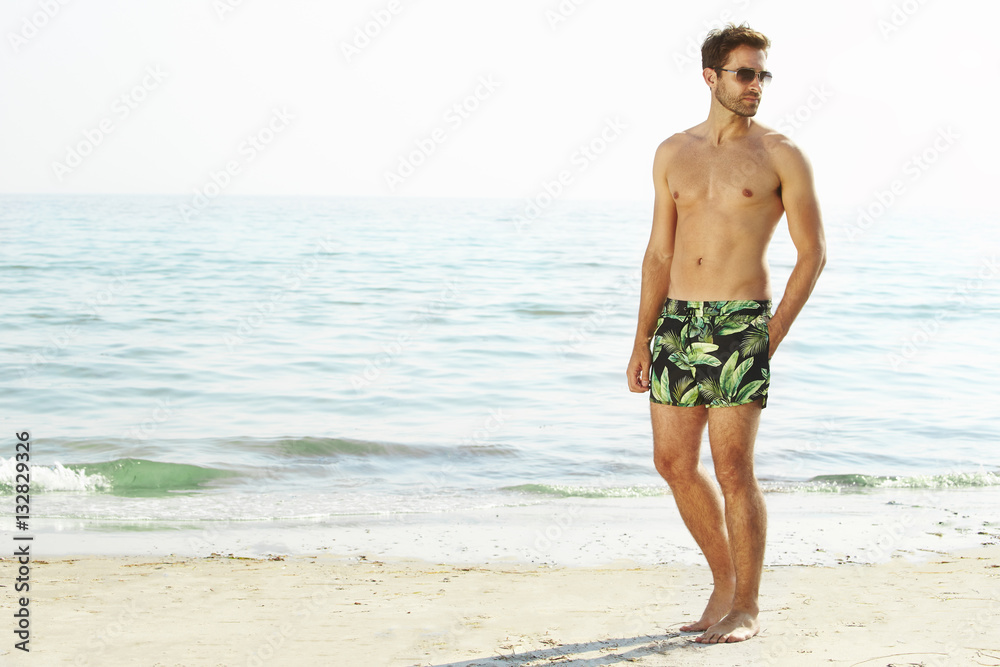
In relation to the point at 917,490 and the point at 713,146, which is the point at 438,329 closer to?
the point at 917,490

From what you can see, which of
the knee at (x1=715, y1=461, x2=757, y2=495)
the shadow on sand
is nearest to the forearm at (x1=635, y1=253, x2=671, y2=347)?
the knee at (x1=715, y1=461, x2=757, y2=495)

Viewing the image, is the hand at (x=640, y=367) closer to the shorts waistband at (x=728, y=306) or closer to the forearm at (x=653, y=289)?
the forearm at (x=653, y=289)

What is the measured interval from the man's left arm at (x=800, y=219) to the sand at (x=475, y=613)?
3.36 feet

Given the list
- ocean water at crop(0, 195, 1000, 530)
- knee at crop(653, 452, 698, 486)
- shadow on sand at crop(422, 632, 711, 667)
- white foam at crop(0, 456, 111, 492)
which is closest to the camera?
shadow on sand at crop(422, 632, 711, 667)

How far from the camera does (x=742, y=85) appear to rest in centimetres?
309

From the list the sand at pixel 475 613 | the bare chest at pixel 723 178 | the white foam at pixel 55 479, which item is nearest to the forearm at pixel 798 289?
the bare chest at pixel 723 178

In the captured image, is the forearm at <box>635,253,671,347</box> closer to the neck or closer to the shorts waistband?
the shorts waistband

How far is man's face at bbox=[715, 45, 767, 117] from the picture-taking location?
10.2ft

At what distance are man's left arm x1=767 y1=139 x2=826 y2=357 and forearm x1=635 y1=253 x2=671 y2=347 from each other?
41 cm

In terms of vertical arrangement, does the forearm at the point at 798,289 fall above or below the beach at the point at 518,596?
above

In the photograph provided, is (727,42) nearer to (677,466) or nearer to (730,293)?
(730,293)

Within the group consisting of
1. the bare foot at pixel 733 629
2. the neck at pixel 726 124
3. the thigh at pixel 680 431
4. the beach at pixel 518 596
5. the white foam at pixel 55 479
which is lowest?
the white foam at pixel 55 479

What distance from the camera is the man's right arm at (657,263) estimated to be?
3.33m

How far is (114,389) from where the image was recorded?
9.67 m
